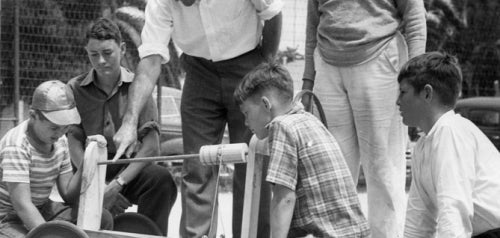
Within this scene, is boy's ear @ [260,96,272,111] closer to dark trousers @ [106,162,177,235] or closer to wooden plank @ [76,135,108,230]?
wooden plank @ [76,135,108,230]

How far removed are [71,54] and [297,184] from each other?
706cm

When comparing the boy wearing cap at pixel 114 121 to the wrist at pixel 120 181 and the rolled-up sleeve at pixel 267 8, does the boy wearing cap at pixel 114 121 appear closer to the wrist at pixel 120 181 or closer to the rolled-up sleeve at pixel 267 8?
the wrist at pixel 120 181

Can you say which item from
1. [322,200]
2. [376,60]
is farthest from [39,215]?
[376,60]

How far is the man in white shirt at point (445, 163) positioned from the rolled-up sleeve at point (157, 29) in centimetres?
165

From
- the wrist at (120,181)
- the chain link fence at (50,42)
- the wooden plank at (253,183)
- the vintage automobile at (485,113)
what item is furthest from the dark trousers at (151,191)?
the vintage automobile at (485,113)

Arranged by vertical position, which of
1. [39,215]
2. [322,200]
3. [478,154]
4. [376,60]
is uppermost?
[376,60]

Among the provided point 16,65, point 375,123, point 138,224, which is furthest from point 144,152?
point 16,65

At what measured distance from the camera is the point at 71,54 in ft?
33.3

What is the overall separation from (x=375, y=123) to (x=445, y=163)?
1.29 m

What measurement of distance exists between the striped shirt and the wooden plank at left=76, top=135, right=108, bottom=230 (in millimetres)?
288

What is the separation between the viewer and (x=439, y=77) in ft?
10.7

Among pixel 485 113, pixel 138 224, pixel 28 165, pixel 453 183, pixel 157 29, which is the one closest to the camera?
pixel 453 183

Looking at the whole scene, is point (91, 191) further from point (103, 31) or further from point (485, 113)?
point (485, 113)

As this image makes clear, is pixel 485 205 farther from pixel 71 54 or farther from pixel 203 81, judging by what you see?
pixel 71 54
